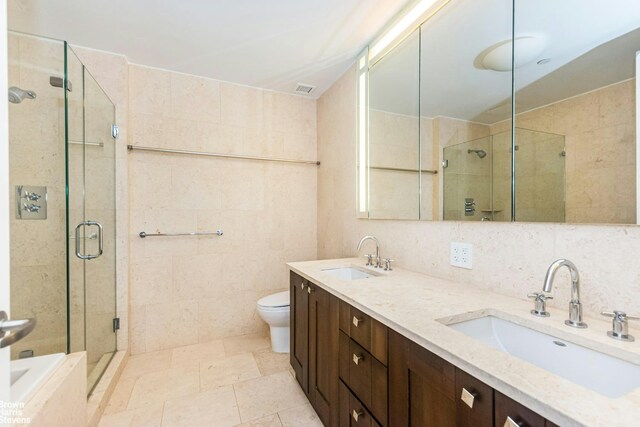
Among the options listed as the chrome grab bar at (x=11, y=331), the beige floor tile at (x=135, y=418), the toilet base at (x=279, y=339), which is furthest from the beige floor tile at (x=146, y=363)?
the chrome grab bar at (x=11, y=331)

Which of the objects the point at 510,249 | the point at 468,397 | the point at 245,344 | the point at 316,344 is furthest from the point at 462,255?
the point at 245,344

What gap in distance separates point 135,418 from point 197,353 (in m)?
0.70

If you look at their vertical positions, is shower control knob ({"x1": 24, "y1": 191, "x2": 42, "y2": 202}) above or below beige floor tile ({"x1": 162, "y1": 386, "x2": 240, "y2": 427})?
above

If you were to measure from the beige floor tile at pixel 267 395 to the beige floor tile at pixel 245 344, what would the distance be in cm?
44

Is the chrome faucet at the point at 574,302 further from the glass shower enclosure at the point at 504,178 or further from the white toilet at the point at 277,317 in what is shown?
the white toilet at the point at 277,317

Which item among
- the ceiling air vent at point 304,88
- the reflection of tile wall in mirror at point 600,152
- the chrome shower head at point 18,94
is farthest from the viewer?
the ceiling air vent at point 304,88

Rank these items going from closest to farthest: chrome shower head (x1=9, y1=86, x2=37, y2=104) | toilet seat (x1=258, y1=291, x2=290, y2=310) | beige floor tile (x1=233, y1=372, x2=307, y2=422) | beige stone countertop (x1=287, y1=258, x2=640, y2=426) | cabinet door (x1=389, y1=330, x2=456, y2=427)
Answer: beige stone countertop (x1=287, y1=258, x2=640, y2=426) → cabinet door (x1=389, y1=330, x2=456, y2=427) → chrome shower head (x1=9, y1=86, x2=37, y2=104) → beige floor tile (x1=233, y1=372, x2=307, y2=422) → toilet seat (x1=258, y1=291, x2=290, y2=310)

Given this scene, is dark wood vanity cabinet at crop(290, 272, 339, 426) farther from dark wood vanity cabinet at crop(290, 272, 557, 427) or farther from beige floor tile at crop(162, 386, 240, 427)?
beige floor tile at crop(162, 386, 240, 427)

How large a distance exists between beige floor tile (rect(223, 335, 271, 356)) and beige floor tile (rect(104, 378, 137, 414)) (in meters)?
0.68

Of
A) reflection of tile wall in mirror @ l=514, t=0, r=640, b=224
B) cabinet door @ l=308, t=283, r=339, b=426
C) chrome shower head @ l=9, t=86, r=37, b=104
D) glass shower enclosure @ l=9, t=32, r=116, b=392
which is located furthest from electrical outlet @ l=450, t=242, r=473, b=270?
chrome shower head @ l=9, t=86, r=37, b=104

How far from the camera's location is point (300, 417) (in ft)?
5.11

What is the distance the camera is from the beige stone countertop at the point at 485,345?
1.60 feet

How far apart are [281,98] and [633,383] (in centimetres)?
288

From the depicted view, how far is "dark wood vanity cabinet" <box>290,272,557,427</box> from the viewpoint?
0.63 meters
